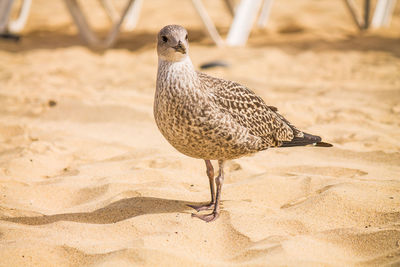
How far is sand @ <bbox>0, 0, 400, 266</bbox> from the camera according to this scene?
3043mm

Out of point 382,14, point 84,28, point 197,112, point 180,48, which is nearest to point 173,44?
point 180,48

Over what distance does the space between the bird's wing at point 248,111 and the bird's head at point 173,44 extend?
31 cm

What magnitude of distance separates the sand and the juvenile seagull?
1.61 feet

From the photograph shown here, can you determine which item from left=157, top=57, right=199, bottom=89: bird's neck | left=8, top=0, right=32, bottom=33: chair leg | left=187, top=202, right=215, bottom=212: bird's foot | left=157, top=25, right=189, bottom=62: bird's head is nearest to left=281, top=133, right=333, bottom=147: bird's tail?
left=187, top=202, right=215, bottom=212: bird's foot

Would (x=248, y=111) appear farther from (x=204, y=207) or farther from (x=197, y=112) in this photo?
(x=204, y=207)

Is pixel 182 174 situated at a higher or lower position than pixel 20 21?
higher

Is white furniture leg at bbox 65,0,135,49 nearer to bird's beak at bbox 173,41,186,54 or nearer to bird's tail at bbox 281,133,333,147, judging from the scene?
bird's tail at bbox 281,133,333,147

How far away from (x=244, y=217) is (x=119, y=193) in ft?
3.76

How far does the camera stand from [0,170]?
4.36 m

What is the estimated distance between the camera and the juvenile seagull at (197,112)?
329cm

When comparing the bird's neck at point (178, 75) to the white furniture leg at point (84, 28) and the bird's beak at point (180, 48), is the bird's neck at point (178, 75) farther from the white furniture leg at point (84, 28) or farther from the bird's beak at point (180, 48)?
the white furniture leg at point (84, 28)

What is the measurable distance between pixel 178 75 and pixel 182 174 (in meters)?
1.35

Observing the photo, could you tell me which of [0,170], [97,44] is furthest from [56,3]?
[0,170]

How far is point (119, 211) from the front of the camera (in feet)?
12.0
